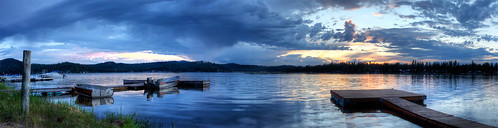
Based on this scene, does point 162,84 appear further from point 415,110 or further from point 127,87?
point 415,110

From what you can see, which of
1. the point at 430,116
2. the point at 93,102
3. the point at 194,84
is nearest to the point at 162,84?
the point at 194,84

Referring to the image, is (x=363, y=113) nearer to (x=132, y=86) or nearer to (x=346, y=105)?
(x=346, y=105)

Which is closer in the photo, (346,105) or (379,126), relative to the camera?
(379,126)

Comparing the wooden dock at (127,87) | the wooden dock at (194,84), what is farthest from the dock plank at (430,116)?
the wooden dock at (194,84)

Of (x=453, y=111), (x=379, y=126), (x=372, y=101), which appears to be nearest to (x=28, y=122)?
(x=379, y=126)

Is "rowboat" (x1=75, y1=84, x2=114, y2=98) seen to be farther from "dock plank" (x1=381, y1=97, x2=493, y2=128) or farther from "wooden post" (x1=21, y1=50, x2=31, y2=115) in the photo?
"dock plank" (x1=381, y1=97, x2=493, y2=128)

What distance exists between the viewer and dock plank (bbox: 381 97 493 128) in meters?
12.3

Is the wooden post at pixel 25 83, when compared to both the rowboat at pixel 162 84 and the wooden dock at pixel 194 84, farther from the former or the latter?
the wooden dock at pixel 194 84

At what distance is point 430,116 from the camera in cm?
1457

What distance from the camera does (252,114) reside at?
62.0ft

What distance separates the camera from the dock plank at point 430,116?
1231 cm

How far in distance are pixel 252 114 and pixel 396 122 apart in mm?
8694

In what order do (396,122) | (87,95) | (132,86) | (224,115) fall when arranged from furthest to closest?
(132,86) < (87,95) < (224,115) < (396,122)

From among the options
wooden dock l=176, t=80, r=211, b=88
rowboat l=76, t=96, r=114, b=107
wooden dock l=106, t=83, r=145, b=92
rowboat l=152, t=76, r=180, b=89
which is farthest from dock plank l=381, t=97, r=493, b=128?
wooden dock l=176, t=80, r=211, b=88
